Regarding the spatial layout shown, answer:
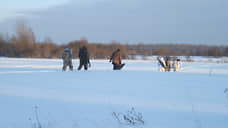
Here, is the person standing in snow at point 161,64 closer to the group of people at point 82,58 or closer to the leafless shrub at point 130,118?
the group of people at point 82,58

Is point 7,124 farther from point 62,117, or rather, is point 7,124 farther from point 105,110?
point 105,110

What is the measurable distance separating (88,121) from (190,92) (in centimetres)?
325

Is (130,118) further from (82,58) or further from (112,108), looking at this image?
(82,58)

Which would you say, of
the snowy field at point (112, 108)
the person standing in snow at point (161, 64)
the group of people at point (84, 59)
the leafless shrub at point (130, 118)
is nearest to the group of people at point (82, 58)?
the group of people at point (84, 59)

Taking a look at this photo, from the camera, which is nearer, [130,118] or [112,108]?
[130,118]

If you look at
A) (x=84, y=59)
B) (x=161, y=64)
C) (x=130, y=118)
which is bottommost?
(x=130, y=118)

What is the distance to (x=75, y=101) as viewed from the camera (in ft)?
17.2

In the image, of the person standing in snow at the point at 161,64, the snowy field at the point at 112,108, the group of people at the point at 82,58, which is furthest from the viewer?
the person standing in snow at the point at 161,64

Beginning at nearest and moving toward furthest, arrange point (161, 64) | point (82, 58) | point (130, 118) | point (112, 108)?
point (130, 118)
point (112, 108)
point (82, 58)
point (161, 64)

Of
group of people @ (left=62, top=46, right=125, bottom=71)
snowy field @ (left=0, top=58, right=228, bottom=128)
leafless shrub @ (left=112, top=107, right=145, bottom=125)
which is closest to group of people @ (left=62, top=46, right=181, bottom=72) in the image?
group of people @ (left=62, top=46, right=125, bottom=71)

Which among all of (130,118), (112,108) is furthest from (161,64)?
(130,118)

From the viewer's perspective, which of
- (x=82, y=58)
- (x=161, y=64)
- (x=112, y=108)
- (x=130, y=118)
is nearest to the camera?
(x=130, y=118)

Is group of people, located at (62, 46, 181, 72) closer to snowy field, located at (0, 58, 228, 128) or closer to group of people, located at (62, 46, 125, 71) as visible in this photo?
group of people, located at (62, 46, 125, 71)

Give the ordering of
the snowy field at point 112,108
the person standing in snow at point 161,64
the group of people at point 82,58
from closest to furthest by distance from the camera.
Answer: the snowy field at point 112,108, the group of people at point 82,58, the person standing in snow at point 161,64
